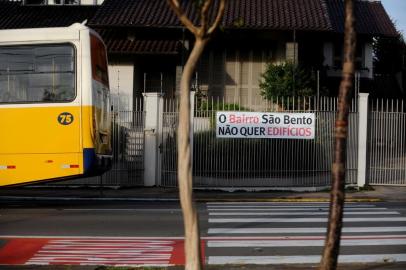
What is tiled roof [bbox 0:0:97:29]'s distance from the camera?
3062cm

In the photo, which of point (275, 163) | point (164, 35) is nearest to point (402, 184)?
point (275, 163)

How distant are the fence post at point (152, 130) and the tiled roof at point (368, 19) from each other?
11.3 metres

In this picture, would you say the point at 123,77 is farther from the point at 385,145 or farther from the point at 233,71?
the point at 385,145

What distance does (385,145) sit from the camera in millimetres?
21297

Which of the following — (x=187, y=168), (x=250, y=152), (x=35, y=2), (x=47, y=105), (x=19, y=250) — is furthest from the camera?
(x=35, y=2)

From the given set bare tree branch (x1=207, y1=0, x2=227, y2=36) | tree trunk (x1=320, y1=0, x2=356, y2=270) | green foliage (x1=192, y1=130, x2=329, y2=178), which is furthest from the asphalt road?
green foliage (x1=192, y1=130, x2=329, y2=178)

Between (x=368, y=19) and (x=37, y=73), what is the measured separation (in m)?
21.2

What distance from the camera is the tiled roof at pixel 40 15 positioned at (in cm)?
3062

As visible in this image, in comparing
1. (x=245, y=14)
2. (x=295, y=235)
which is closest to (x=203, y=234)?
(x=295, y=235)

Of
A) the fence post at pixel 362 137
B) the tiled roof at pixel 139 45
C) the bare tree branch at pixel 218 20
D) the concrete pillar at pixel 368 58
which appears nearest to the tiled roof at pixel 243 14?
the tiled roof at pixel 139 45

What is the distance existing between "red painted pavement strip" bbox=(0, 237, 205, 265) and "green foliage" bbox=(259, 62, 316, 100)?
15.2 metres

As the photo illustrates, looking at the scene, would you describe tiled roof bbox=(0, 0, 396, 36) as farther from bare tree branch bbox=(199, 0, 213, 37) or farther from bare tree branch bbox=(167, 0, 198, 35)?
bare tree branch bbox=(199, 0, 213, 37)

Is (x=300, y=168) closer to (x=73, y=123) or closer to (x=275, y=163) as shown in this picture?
(x=275, y=163)

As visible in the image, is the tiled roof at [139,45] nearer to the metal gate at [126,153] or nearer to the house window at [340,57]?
the metal gate at [126,153]
